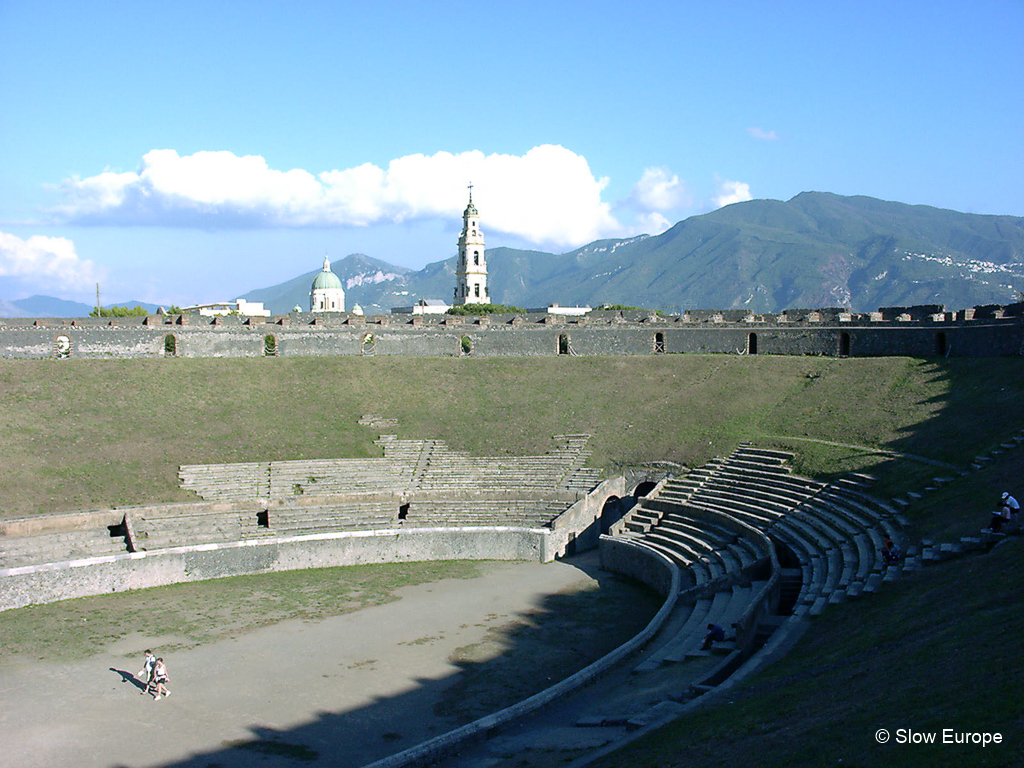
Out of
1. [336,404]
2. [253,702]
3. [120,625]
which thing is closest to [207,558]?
[120,625]

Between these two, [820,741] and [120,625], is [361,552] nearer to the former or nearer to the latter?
[120,625]

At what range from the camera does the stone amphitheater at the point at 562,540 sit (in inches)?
678

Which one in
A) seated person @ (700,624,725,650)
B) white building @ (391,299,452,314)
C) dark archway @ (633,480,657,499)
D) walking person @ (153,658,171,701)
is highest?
white building @ (391,299,452,314)

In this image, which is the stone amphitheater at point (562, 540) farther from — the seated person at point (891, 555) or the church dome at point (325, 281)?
the church dome at point (325, 281)

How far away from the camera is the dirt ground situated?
16.0 metres

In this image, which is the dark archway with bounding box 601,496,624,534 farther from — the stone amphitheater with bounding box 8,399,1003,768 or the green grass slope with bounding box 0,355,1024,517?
the green grass slope with bounding box 0,355,1024,517

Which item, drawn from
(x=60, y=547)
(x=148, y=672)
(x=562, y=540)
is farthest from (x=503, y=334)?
(x=148, y=672)

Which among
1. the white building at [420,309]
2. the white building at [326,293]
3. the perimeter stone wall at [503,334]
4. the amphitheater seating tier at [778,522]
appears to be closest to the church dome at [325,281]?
the white building at [326,293]

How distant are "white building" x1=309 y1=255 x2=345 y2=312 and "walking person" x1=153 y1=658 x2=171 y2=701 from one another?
86.6 metres

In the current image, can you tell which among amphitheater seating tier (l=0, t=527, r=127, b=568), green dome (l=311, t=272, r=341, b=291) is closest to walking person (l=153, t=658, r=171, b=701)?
amphitheater seating tier (l=0, t=527, r=127, b=568)

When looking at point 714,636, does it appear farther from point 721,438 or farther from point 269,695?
point 721,438

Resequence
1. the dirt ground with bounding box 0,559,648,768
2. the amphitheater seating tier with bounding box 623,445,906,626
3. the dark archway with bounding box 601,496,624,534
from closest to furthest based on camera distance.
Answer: the dirt ground with bounding box 0,559,648,768 → the amphitheater seating tier with bounding box 623,445,906,626 → the dark archway with bounding box 601,496,624,534

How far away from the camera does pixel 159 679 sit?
60.7 feet

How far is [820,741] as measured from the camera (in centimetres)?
1001
